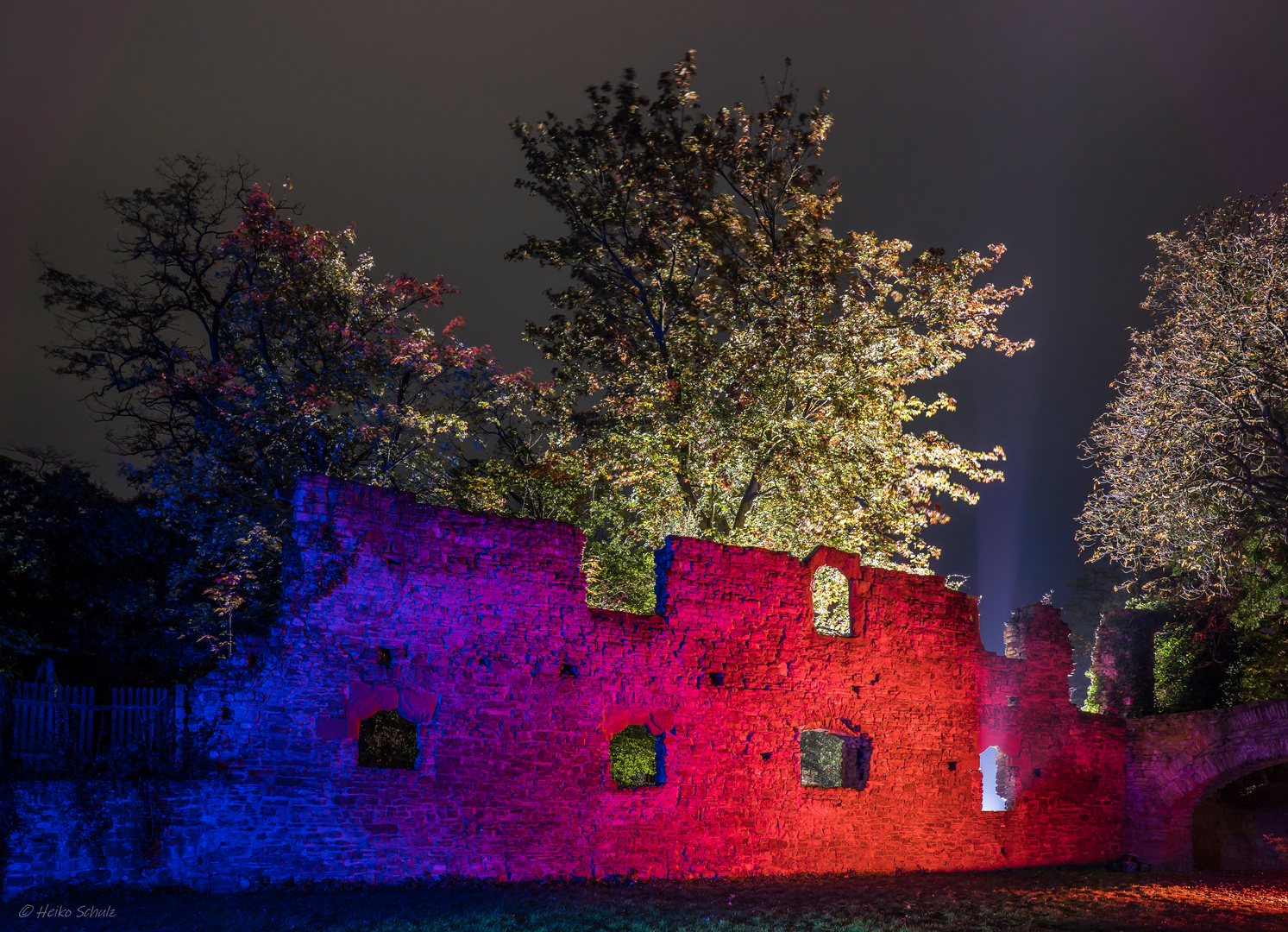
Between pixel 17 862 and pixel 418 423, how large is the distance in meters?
9.46

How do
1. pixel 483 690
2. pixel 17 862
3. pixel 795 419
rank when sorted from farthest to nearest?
pixel 795 419 < pixel 483 690 < pixel 17 862

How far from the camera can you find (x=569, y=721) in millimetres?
11484

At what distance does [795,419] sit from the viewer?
17.7 metres

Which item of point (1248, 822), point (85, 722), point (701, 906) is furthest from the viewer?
point (1248, 822)

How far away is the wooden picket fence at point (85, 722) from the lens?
32.5 feet

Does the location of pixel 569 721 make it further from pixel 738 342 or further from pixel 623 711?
pixel 738 342

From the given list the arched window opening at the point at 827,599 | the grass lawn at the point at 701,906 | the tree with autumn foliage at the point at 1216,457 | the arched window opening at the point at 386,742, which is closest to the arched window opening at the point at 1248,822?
the tree with autumn foliage at the point at 1216,457

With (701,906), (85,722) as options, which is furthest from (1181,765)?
(85,722)

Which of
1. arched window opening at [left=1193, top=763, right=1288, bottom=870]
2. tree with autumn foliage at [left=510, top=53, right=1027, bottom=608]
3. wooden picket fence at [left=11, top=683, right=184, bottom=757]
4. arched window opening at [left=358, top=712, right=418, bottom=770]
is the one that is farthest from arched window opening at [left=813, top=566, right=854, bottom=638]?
wooden picket fence at [left=11, top=683, right=184, bottom=757]

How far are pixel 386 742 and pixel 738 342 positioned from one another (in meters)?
10.0

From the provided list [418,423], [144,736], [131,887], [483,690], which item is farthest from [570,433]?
[131,887]

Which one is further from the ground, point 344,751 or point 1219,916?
point 344,751

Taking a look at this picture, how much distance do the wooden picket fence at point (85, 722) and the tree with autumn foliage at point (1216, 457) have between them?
17.2 m

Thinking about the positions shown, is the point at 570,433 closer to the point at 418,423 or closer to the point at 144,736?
the point at 418,423
